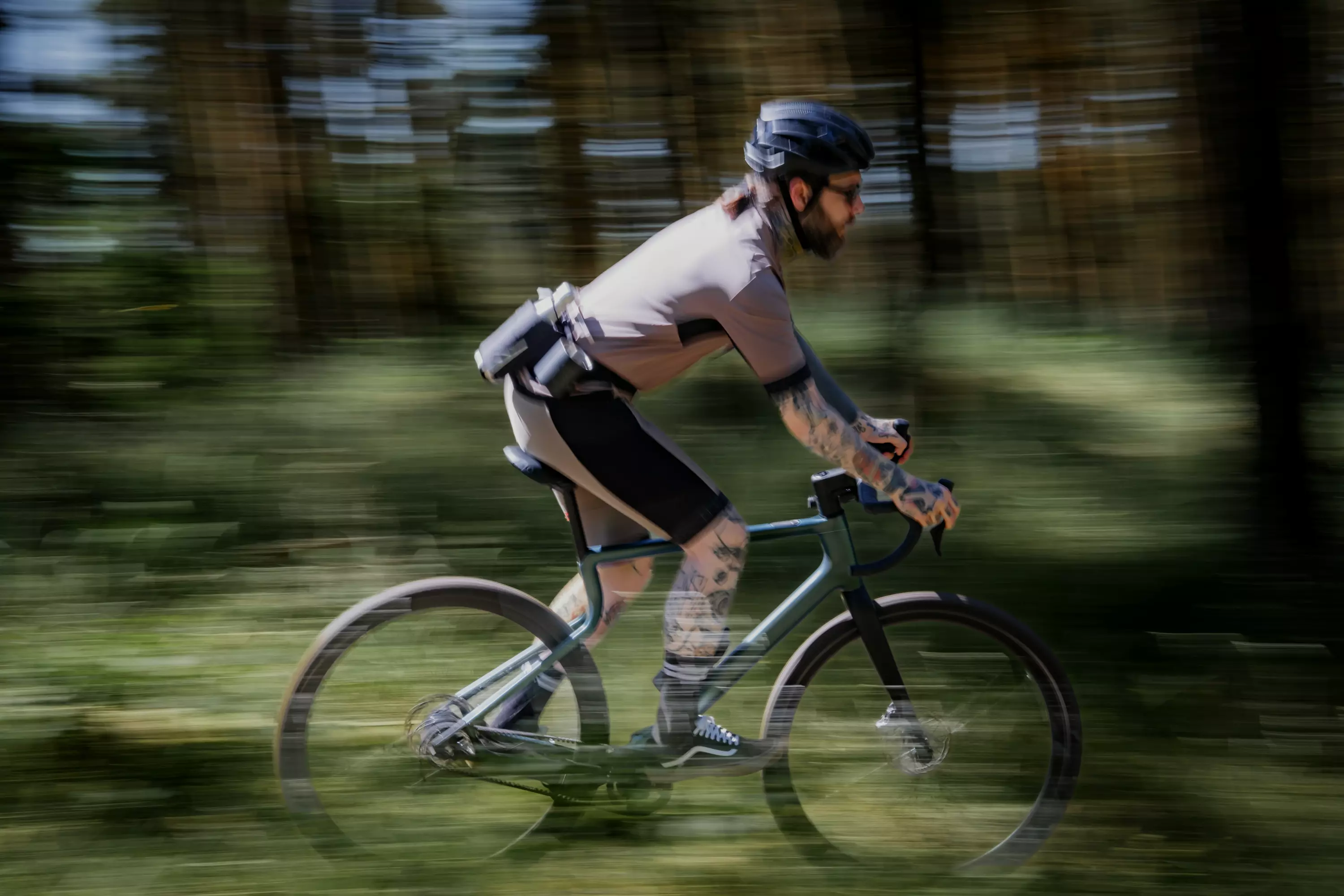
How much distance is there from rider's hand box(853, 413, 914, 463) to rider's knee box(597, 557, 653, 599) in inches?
25.8

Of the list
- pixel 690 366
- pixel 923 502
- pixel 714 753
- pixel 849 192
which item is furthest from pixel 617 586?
pixel 849 192

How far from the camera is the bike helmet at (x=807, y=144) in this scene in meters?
2.93

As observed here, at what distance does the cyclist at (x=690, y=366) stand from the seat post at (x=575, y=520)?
53 mm

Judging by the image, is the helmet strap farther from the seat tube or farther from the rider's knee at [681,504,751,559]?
the seat tube

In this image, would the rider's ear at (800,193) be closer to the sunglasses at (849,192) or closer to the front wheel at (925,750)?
the sunglasses at (849,192)

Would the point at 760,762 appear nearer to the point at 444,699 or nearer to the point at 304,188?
the point at 444,699

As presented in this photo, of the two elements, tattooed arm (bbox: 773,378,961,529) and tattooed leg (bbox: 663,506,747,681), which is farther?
tattooed leg (bbox: 663,506,747,681)

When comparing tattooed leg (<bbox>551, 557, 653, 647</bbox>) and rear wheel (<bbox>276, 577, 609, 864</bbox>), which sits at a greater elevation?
tattooed leg (<bbox>551, 557, 653, 647</bbox>)

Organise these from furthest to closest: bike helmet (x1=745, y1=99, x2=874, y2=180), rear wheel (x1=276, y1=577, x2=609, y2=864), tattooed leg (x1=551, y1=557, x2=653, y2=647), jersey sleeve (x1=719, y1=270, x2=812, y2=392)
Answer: tattooed leg (x1=551, y1=557, x2=653, y2=647) → rear wheel (x1=276, y1=577, x2=609, y2=864) → bike helmet (x1=745, y1=99, x2=874, y2=180) → jersey sleeve (x1=719, y1=270, x2=812, y2=392)

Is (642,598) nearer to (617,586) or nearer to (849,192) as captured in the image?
(617,586)

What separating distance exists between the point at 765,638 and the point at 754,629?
5 cm

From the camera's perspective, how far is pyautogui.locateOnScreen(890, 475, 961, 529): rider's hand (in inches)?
116

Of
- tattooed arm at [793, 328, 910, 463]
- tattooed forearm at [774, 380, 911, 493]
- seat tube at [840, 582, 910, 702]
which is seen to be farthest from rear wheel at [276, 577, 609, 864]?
tattooed arm at [793, 328, 910, 463]

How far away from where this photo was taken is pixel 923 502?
2.94 m
